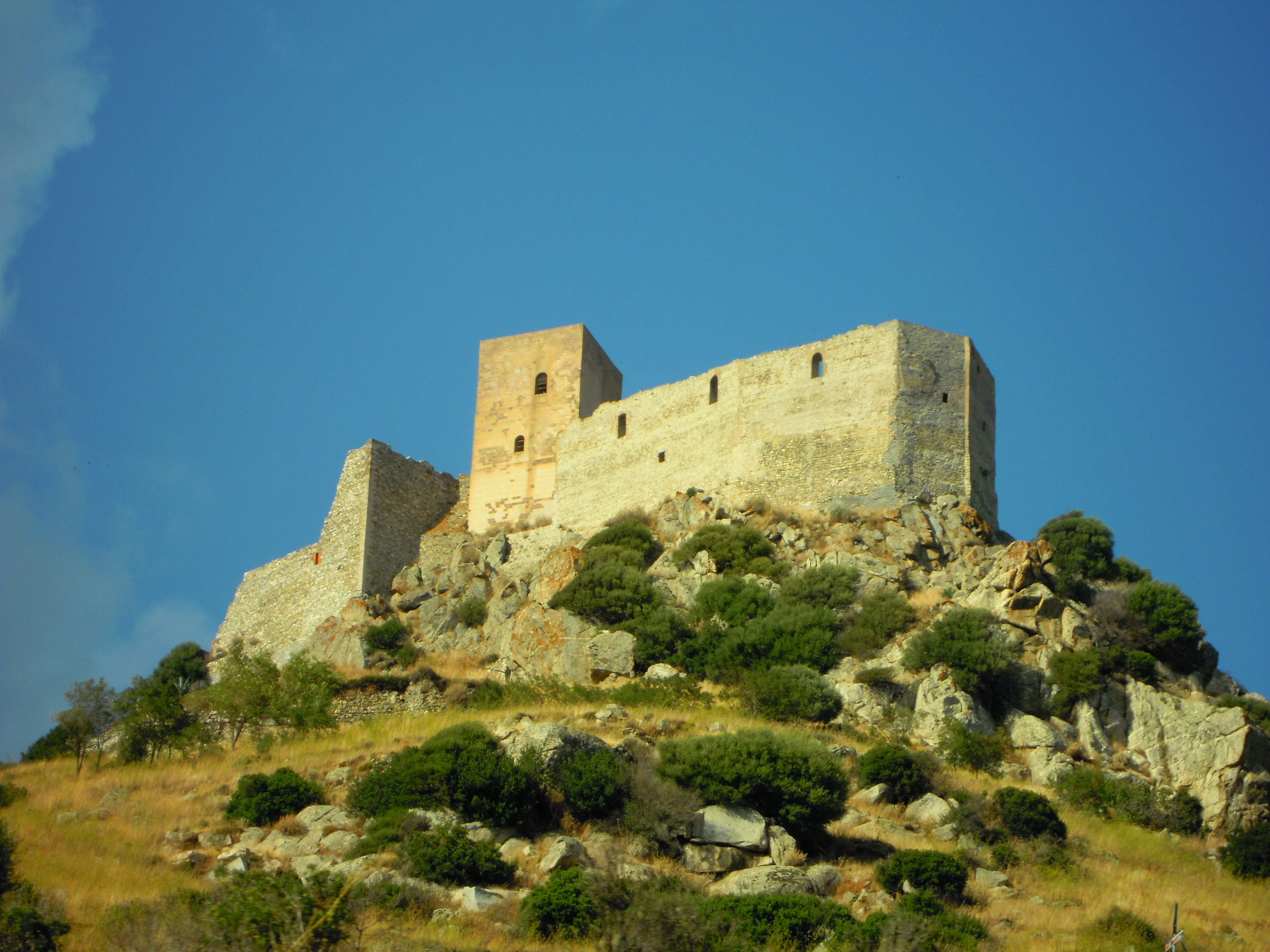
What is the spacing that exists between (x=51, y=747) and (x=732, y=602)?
57.7 ft

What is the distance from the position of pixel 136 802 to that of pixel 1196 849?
59.1 feet

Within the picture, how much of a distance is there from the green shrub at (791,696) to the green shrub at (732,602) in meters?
3.12

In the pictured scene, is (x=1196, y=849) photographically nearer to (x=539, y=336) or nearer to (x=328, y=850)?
(x=328, y=850)

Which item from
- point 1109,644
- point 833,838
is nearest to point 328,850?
point 833,838

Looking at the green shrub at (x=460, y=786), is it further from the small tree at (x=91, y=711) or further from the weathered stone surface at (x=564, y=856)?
the small tree at (x=91, y=711)

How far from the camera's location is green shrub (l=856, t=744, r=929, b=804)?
2077cm

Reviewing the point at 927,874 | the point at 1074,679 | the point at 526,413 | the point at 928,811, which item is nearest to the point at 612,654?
the point at 928,811

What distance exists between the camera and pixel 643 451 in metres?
37.4

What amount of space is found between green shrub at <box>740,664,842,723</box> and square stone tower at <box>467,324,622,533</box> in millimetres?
15201

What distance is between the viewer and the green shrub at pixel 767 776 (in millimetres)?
17984

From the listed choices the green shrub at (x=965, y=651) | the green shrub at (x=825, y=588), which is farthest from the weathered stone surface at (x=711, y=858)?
the green shrub at (x=825, y=588)

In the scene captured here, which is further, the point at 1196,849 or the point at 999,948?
the point at 1196,849

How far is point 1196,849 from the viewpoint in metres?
21.5

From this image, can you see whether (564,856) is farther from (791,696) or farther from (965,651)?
(965,651)
